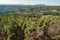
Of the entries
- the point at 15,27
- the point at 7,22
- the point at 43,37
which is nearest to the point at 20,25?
the point at 15,27

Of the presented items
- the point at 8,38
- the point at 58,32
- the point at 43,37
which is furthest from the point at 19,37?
the point at 58,32

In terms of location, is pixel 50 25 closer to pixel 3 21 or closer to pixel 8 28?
pixel 8 28

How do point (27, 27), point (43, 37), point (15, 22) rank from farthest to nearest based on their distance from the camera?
point (15, 22) → point (27, 27) → point (43, 37)

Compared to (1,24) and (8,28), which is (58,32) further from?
(1,24)

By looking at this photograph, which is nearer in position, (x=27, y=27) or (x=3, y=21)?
(x=27, y=27)

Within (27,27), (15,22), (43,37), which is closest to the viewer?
(43,37)

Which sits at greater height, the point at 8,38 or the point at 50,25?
the point at 50,25

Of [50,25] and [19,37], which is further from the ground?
[50,25]

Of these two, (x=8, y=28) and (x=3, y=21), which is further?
(x=3, y=21)
